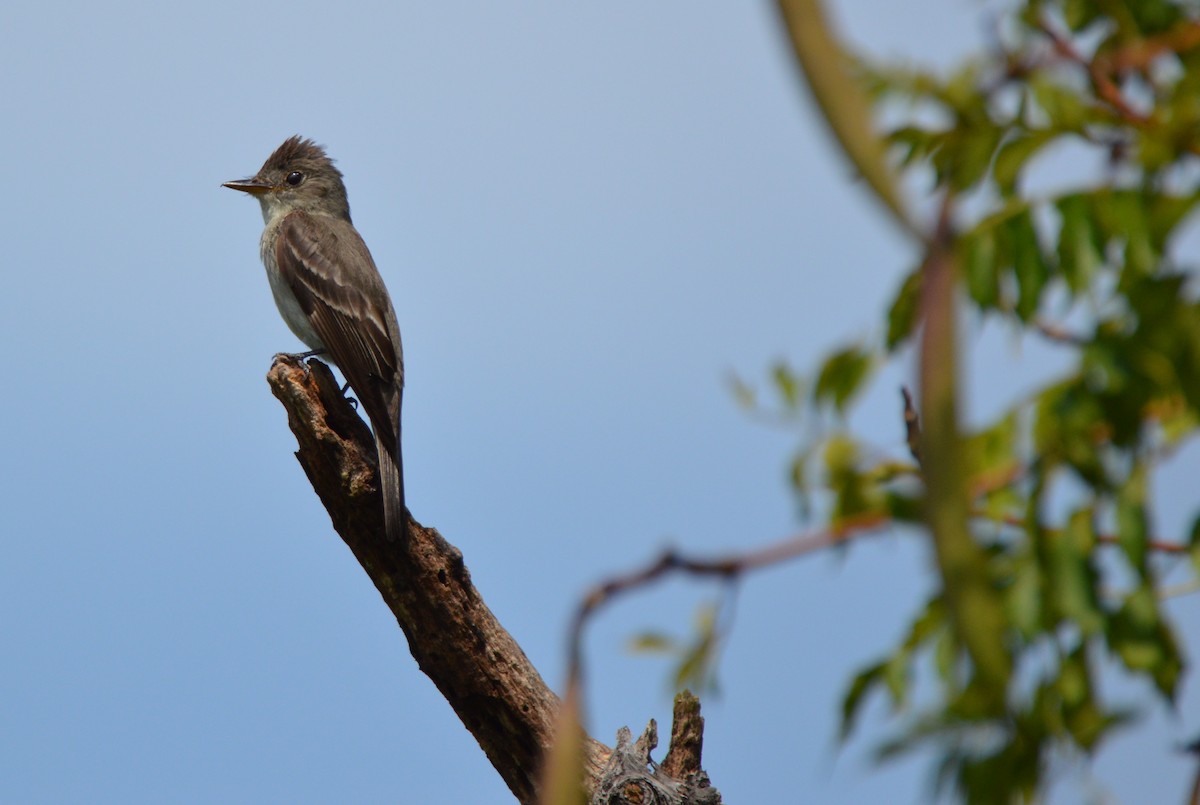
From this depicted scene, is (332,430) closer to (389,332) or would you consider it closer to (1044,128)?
(389,332)

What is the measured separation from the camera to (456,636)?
21.7 feet

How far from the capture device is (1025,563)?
200 centimetres

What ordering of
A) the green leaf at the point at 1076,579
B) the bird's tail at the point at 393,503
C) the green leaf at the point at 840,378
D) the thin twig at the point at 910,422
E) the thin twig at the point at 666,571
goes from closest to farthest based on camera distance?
the thin twig at the point at 666,571 < the green leaf at the point at 1076,579 < the green leaf at the point at 840,378 < the thin twig at the point at 910,422 < the bird's tail at the point at 393,503

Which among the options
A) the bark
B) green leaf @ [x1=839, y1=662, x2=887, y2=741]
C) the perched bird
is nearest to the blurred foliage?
green leaf @ [x1=839, y1=662, x2=887, y2=741]

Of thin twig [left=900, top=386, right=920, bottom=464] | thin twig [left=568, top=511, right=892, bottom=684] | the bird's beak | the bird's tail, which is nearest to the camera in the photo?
thin twig [left=568, top=511, right=892, bottom=684]

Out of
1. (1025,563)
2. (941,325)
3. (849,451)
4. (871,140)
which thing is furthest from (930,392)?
(1025,563)

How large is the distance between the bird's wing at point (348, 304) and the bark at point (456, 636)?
143 cm

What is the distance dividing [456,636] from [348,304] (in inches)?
161

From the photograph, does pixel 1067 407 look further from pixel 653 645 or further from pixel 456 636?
pixel 456 636

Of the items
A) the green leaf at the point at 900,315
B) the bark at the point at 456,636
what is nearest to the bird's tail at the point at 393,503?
the bark at the point at 456,636

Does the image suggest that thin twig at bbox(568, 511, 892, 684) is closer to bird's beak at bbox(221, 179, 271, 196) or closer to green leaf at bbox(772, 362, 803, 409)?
green leaf at bbox(772, 362, 803, 409)

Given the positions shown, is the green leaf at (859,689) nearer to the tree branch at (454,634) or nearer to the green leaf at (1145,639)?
the green leaf at (1145,639)

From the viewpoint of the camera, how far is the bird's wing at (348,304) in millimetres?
9281

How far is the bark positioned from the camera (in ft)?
21.3
